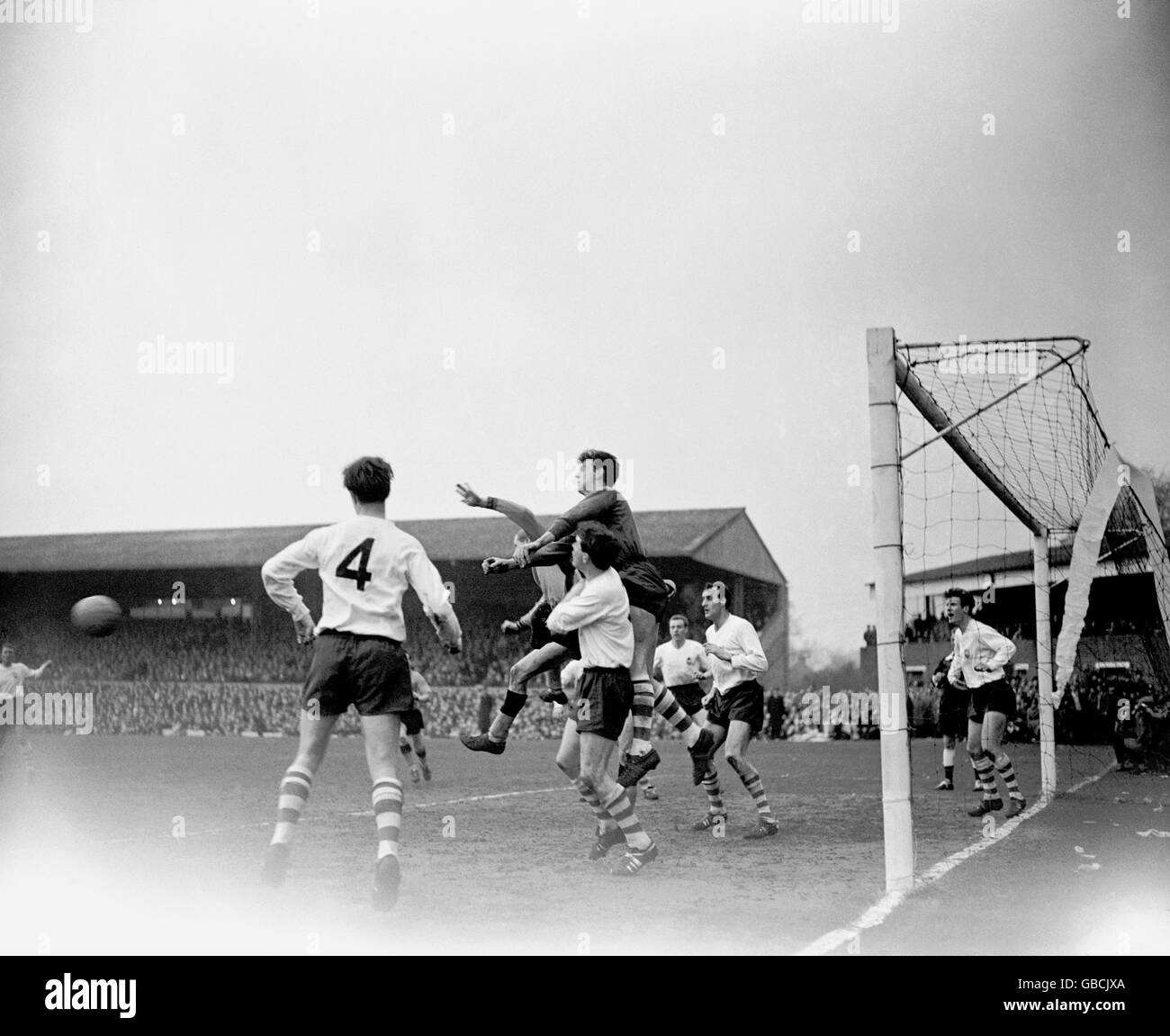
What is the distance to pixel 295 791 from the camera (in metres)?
4.69

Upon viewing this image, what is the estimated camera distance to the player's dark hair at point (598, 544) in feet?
18.7

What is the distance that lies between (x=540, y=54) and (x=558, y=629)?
3.55 meters

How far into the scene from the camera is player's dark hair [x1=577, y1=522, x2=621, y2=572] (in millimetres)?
5711

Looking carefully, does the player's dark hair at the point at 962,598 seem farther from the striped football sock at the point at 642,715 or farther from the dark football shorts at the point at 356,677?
the dark football shorts at the point at 356,677

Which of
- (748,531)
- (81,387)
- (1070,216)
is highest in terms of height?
(1070,216)

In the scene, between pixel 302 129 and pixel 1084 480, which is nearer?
pixel 302 129

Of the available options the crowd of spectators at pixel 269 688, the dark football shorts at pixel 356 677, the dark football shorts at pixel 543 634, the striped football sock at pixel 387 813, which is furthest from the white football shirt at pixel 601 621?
the crowd of spectators at pixel 269 688

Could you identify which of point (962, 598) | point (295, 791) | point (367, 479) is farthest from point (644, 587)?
point (962, 598)

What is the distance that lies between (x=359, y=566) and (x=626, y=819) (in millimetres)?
1844

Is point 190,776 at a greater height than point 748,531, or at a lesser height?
lesser
